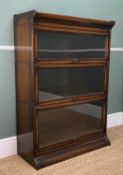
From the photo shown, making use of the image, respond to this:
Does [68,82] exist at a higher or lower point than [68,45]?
lower

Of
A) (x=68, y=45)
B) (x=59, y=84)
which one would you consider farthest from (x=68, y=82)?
(x=68, y=45)

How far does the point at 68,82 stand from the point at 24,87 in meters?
0.43

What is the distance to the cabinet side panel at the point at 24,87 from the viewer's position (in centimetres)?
199

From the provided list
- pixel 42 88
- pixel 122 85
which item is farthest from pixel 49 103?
pixel 122 85

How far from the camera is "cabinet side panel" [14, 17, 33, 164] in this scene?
199cm

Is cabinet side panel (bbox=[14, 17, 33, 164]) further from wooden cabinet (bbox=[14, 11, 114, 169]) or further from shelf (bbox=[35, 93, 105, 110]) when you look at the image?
shelf (bbox=[35, 93, 105, 110])

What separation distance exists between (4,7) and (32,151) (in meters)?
1.31

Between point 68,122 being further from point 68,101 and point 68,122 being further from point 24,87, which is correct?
point 24,87

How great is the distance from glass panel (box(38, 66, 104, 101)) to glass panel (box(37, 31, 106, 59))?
133 millimetres

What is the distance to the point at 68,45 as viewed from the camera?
7.16 feet

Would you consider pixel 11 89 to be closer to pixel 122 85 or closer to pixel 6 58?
pixel 6 58

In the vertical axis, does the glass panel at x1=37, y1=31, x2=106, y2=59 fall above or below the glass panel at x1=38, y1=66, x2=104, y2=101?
above

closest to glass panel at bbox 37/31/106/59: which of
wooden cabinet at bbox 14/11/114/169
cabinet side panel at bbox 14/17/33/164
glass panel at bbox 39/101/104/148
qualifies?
wooden cabinet at bbox 14/11/114/169

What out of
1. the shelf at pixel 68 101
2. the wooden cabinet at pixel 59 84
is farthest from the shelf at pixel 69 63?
the shelf at pixel 68 101
